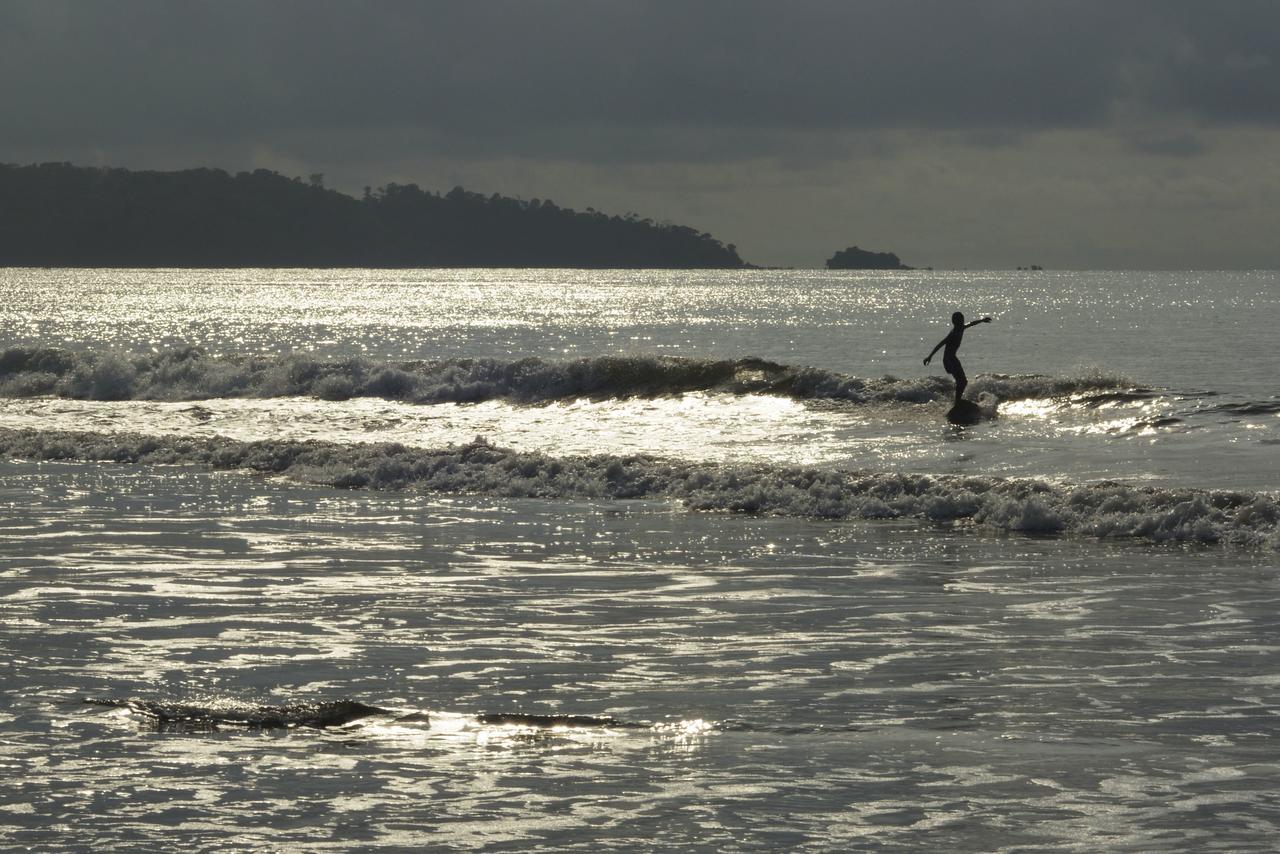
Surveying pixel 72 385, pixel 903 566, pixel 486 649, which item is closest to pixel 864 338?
pixel 72 385

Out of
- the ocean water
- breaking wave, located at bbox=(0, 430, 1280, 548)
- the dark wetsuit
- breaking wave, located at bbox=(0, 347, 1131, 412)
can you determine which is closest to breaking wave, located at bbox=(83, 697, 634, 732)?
the ocean water

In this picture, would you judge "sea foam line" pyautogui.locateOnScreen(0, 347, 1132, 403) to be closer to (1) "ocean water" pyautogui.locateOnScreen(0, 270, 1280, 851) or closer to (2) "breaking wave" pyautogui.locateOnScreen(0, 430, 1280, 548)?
(1) "ocean water" pyautogui.locateOnScreen(0, 270, 1280, 851)

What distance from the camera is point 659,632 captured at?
37.8ft

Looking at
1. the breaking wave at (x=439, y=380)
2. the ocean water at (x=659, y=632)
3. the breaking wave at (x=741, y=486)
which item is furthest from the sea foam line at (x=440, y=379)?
the breaking wave at (x=741, y=486)

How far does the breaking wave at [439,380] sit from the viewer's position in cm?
3681

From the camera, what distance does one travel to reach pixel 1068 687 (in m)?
9.66

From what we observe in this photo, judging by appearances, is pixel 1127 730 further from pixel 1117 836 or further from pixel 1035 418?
Result: pixel 1035 418

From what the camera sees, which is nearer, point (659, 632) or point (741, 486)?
point (659, 632)

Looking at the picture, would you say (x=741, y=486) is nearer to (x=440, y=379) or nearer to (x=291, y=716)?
(x=291, y=716)

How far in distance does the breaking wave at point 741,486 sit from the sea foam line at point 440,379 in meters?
12.6

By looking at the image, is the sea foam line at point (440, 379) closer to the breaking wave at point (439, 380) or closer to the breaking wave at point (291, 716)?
the breaking wave at point (439, 380)

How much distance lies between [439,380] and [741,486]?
21.1m

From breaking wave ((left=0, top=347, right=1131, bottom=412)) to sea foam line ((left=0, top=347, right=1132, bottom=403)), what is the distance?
0.09ft

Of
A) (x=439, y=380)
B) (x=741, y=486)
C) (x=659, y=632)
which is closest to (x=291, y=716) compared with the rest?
(x=659, y=632)
